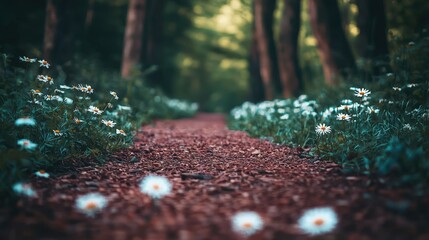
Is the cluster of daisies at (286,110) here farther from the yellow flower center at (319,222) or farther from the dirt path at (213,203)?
the yellow flower center at (319,222)

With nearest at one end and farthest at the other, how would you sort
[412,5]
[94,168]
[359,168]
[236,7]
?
[359,168]
[94,168]
[412,5]
[236,7]

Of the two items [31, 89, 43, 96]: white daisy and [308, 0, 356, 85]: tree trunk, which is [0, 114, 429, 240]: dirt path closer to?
[31, 89, 43, 96]: white daisy

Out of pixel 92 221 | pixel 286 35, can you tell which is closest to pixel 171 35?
pixel 286 35

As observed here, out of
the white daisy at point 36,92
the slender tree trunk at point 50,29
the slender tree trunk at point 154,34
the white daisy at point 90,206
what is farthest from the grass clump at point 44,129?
the slender tree trunk at point 154,34

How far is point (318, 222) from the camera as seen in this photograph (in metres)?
1.76

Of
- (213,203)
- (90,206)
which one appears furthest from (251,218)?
(90,206)

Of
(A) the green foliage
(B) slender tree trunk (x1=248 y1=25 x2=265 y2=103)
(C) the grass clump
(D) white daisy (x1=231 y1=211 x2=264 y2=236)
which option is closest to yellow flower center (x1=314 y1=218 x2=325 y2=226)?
(D) white daisy (x1=231 y1=211 x2=264 y2=236)

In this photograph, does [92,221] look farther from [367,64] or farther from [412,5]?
[412,5]

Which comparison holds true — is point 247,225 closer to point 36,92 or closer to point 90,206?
point 90,206

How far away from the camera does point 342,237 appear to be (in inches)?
66.3

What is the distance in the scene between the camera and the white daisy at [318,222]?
1.74 m

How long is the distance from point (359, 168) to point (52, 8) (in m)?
5.68

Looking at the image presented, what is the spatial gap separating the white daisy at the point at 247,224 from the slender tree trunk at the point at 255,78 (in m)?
12.3

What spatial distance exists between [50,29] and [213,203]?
537 centimetres
